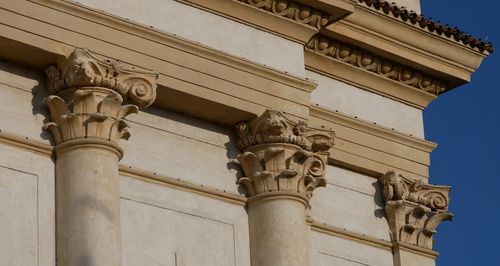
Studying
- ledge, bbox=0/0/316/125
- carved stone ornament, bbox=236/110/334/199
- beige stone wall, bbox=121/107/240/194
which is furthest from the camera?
carved stone ornament, bbox=236/110/334/199

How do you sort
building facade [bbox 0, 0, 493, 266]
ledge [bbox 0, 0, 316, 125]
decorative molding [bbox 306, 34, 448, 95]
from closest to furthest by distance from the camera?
building facade [bbox 0, 0, 493, 266], ledge [bbox 0, 0, 316, 125], decorative molding [bbox 306, 34, 448, 95]

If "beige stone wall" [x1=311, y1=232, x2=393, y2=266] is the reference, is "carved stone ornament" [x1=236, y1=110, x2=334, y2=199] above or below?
above

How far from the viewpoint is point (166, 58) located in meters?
26.4

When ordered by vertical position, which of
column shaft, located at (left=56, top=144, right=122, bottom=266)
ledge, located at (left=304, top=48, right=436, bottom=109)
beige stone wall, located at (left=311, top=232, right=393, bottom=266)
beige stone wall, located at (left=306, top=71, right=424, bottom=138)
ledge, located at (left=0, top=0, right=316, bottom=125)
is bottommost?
column shaft, located at (left=56, top=144, right=122, bottom=266)

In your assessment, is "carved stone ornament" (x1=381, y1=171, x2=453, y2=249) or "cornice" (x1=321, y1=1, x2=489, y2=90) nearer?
"carved stone ornament" (x1=381, y1=171, x2=453, y2=249)

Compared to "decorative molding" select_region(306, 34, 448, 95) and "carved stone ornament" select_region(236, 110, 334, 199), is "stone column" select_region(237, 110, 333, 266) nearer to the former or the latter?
→ "carved stone ornament" select_region(236, 110, 334, 199)

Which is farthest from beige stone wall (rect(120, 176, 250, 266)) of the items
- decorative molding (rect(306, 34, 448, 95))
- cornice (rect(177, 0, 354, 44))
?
decorative molding (rect(306, 34, 448, 95))

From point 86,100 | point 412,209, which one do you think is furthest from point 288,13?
point 86,100

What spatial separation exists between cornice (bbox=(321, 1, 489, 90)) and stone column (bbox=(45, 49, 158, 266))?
421cm

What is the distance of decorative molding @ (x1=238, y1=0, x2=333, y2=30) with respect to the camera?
91.0 ft

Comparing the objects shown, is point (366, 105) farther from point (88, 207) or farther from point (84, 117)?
point (88, 207)

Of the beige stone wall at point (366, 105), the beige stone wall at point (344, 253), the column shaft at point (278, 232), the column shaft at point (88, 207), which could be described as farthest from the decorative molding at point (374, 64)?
the column shaft at point (88, 207)

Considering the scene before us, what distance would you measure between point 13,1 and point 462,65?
319 inches

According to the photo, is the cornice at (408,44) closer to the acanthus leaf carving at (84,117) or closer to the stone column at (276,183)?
the stone column at (276,183)
